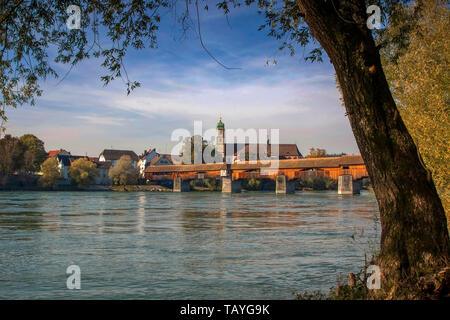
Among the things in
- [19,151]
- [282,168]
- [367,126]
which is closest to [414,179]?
[367,126]

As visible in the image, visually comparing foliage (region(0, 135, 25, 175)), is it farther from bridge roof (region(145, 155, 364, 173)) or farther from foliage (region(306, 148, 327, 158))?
foliage (region(306, 148, 327, 158))

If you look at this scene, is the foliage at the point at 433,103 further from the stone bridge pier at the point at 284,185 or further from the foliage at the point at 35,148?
the foliage at the point at 35,148

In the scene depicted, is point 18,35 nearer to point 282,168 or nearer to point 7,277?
point 7,277

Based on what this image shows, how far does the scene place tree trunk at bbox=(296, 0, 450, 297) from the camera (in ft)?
17.5

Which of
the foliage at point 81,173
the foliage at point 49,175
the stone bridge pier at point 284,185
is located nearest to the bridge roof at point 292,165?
the stone bridge pier at point 284,185

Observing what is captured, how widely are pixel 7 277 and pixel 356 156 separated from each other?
2211 inches

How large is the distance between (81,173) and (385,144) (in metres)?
79.2

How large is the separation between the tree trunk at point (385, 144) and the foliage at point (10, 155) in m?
77.7

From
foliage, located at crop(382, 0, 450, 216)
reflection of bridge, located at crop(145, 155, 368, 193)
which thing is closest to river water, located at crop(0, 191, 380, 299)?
foliage, located at crop(382, 0, 450, 216)

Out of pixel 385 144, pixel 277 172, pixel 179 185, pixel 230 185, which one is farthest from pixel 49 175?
pixel 385 144

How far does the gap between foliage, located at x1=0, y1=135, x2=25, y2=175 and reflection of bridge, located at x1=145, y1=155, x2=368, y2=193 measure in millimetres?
23090

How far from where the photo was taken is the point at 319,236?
16.8 m

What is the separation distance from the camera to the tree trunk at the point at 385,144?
5348mm

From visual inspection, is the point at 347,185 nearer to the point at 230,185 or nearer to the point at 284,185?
the point at 284,185
